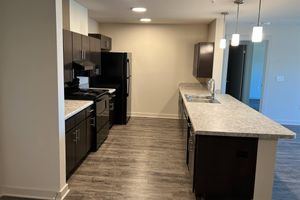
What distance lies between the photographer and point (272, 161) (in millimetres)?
2582

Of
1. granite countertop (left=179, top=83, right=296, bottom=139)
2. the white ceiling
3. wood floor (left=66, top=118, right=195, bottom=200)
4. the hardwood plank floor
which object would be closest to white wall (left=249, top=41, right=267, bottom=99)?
the white ceiling

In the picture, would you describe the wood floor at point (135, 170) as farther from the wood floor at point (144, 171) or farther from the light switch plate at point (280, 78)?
the light switch plate at point (280, 78)

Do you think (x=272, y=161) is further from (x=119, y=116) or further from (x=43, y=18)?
(x=119, y=116)

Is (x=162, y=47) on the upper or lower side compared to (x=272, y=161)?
upper

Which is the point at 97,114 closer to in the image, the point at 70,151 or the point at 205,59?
the point at 70,151

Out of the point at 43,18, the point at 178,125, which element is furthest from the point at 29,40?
the point at 178,125

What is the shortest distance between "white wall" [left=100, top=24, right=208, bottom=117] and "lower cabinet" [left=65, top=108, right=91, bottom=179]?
10.4 feet

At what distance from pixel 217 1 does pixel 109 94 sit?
266 cm

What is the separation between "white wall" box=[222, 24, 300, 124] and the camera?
21.2ft

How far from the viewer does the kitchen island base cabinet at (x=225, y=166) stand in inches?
103

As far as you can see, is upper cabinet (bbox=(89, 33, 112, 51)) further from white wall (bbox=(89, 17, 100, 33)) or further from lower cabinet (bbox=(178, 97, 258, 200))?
lower cabinet (bbox=(178, 97, 258, 200))

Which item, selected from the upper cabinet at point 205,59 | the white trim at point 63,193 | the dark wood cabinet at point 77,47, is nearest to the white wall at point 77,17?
the dark wood cabinet at point 77,47

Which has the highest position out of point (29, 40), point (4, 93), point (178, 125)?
point (29, 40)

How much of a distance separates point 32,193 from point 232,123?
2.33 m
